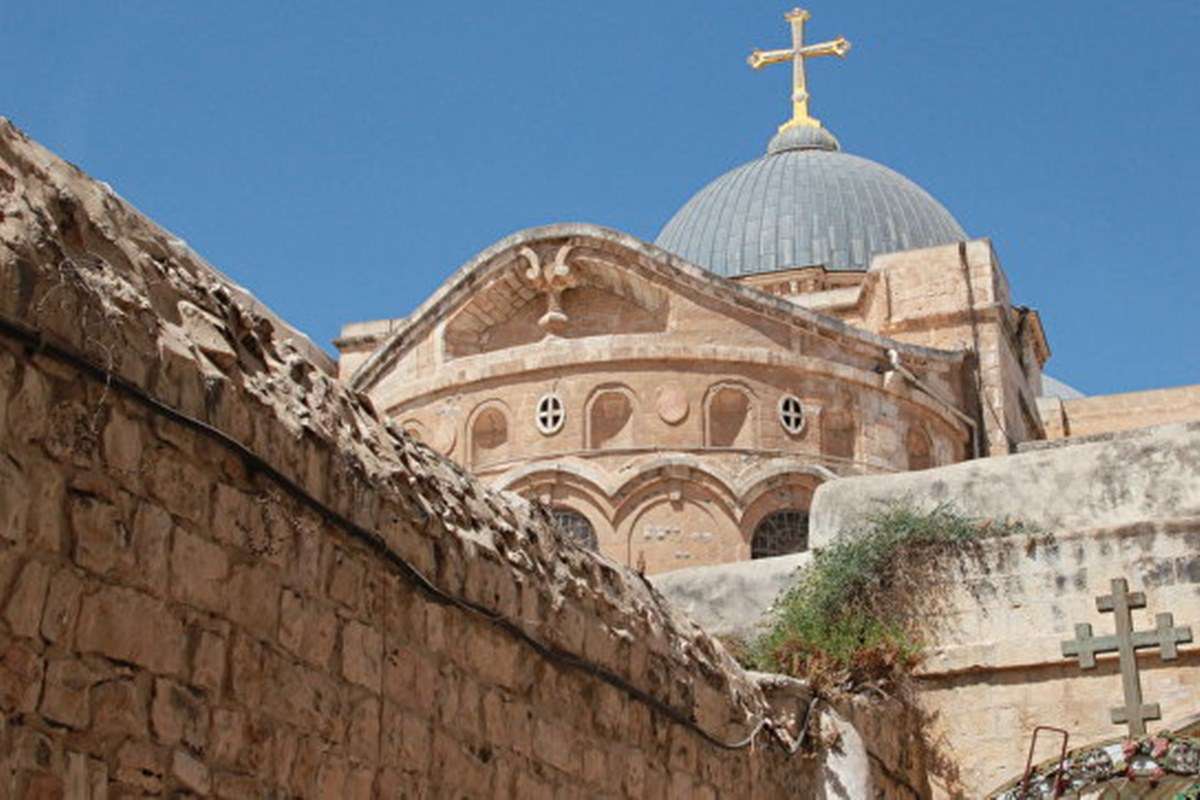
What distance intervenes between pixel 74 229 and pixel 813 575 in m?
7.28

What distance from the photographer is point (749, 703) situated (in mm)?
7945

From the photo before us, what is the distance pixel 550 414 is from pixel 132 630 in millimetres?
17659

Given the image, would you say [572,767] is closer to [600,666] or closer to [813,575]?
[600,666]

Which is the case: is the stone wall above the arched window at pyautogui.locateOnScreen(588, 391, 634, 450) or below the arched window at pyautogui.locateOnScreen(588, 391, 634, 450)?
below

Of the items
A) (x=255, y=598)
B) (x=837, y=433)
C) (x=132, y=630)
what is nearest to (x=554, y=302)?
(x=837, y=433)

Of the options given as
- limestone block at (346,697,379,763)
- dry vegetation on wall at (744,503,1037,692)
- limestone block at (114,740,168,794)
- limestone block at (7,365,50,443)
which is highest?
dry vegetation on wall at (744,503,1037,692)

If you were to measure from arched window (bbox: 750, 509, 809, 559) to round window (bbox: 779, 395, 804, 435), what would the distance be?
1.00 metres

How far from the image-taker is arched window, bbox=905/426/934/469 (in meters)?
21.8

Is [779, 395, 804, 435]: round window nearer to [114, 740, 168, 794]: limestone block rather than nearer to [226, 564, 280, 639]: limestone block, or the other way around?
[226, 564, 280, 639]: limestone block

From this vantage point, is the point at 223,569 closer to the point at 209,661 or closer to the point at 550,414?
the point at 209,661

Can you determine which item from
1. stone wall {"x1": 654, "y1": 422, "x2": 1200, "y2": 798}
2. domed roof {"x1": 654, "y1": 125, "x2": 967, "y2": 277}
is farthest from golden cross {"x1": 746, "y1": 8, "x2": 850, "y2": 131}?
stone wall {"x1": 654, "y1": 422, "x2": 1200, "y2": 798}

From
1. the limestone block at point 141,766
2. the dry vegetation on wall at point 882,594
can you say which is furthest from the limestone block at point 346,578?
the dry vegetation on wall at point 882,594

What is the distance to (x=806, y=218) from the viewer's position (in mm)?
31547

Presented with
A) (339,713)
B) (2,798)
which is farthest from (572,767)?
(2,798)
